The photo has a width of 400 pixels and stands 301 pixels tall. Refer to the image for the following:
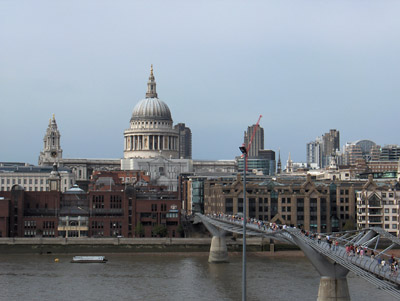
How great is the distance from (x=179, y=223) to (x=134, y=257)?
513 inches

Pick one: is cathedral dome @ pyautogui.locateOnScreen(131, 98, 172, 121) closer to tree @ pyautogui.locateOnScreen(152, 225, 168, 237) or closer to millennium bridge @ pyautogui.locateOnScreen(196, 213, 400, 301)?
tree @ pyautogui.locateOnScreen(152, 225, 168, 237)

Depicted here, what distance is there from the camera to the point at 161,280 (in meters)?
61.0

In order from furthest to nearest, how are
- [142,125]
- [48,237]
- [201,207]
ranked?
[142,125] < [201,207] < [48,237]

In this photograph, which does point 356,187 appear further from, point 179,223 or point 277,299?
point 277,299

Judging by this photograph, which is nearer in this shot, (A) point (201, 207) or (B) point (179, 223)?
(B) point (179, 223)

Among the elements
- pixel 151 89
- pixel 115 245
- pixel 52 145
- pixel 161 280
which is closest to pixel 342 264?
pixel 161 280

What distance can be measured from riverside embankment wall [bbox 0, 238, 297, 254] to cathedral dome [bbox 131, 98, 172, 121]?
76.9 meters

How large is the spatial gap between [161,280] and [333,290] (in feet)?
67.4

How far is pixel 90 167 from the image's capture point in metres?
164

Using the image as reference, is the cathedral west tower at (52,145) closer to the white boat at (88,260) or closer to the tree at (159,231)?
the tree at (159,231)

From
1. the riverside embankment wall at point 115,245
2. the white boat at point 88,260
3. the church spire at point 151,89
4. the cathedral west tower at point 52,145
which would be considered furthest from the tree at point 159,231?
the church spire at point 151,89

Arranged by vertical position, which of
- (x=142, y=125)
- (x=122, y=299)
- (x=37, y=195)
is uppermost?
(x=142, y=125)

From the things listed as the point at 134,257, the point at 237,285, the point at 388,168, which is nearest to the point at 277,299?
the point at 237,285

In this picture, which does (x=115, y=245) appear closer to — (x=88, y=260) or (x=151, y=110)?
(x=88, y=260)
